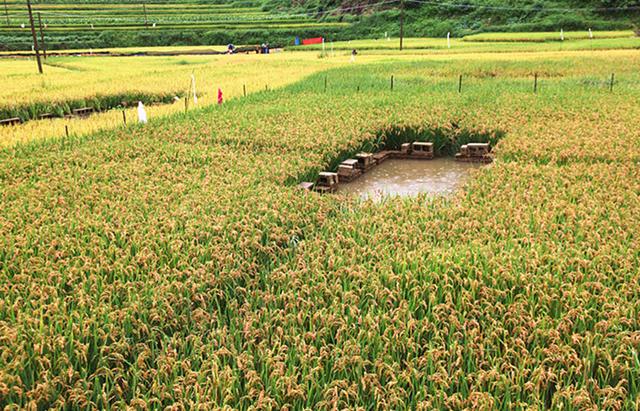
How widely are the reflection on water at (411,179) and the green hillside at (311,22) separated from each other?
34.7 meters

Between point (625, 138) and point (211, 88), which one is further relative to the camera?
point (211, 88)

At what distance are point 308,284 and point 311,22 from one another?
63.3 m

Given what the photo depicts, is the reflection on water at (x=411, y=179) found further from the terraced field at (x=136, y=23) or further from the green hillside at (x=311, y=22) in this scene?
the terraced field at (x=136, y=23)

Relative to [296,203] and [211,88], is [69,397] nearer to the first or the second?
[296,203]

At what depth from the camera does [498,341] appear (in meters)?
4.23

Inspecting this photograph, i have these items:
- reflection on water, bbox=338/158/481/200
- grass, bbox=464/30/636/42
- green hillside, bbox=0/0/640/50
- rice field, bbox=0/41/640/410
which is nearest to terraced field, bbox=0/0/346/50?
green hillside, bbox=0/0/640/50

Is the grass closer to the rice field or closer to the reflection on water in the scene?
the reflection on water

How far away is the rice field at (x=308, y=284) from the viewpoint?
3.75 metres

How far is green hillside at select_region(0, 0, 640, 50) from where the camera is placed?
49.2 meters

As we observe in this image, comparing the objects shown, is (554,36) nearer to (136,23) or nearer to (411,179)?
(411,179)

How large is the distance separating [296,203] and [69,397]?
165 inches

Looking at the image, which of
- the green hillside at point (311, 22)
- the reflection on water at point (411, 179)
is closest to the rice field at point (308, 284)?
the reflection on water at point (411, 179)

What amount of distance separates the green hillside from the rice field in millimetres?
38491

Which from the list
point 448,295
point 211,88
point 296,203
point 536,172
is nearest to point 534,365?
point 448,295
